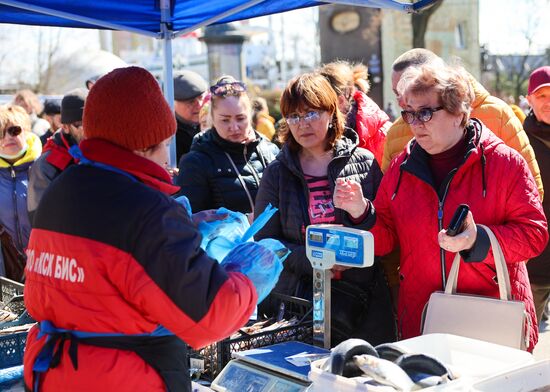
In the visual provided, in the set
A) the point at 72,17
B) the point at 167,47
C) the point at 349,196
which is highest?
the point at 72,17

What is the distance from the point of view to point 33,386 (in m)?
1.97

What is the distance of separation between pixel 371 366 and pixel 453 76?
1.17 meters

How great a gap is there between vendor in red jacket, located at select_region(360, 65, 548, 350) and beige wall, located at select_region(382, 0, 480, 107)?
28909 mm

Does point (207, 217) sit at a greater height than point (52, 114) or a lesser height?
lesser

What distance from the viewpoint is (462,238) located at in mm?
2365

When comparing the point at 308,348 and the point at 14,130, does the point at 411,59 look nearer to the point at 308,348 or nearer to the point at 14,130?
the point at 308,348

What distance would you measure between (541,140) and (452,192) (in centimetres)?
197

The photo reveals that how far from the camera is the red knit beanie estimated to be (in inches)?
75.3

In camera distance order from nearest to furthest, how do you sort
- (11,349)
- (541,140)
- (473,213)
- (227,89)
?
(473,213) → (11,349) → (227,89) → (541,140)

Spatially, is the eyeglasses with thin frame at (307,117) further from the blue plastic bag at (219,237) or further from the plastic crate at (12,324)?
the plastic crate at (12,324)

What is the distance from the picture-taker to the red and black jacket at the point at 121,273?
5.90ft

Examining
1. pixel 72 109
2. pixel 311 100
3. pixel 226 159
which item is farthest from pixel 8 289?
pixel 311 100

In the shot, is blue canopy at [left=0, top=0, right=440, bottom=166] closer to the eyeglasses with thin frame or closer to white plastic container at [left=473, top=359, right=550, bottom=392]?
the eyeglasses with thin frame

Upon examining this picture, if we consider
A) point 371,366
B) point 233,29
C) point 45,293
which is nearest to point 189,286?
point 45,293
